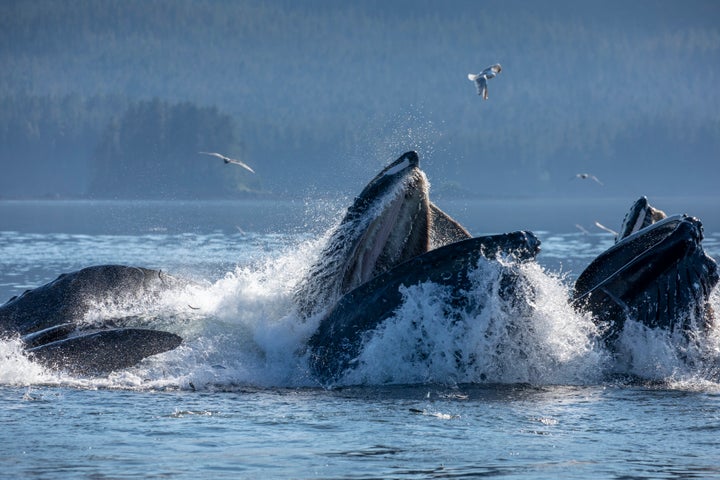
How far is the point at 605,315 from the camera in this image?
15070 millimetres

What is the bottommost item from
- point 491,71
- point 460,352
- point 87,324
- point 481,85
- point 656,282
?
point 460,352

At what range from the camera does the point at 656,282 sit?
14.7 metres

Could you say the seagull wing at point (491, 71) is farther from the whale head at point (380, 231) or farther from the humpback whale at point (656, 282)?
the whale head at point (380, 231)

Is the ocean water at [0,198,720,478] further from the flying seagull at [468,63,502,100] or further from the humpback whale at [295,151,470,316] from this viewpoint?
the flying seagull at [468,63,502,100]

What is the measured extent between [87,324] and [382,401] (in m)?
4.35

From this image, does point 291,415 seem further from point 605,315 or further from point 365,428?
point 605,315

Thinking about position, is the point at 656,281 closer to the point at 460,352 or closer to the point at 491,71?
the point at 460,352

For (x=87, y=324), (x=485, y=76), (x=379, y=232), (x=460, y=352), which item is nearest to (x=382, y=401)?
(x=460, y=352)

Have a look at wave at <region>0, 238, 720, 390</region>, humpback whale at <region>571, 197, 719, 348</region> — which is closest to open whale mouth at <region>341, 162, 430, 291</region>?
wave at <region>0, 238, 720, 390</region>

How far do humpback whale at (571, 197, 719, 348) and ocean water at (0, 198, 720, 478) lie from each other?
0.23 meters

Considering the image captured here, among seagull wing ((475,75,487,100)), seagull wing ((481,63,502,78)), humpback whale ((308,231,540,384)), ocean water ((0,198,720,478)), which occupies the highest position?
seagull wing ((481,63,502,78))

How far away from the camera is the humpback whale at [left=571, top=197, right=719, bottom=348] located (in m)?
14.5

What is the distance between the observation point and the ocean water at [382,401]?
1120 centimetres

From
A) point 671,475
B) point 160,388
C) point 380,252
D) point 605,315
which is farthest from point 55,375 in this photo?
point 671,475
